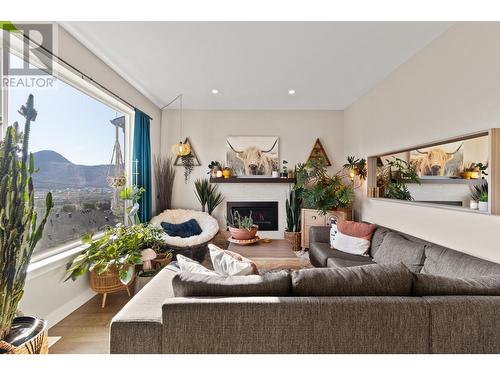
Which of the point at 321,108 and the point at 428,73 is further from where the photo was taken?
the point at 321,108

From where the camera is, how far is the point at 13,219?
140 centimetres

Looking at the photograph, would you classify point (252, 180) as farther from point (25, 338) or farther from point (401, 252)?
point (25, 338)

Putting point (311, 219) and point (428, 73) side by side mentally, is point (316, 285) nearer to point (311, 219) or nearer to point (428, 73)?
point (428, 73)

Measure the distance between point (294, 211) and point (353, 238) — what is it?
Answer: 5.50 ft

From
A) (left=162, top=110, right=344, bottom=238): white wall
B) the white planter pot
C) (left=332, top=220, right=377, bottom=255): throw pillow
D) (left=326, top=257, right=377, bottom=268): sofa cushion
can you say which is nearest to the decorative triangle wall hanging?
(left=162, top=110, right=344, bottom=238): white wall

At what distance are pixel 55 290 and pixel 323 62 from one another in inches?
149

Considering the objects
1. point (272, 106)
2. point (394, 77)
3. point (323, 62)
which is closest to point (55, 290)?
point (323, 62)

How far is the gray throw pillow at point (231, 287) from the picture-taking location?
1.25 m

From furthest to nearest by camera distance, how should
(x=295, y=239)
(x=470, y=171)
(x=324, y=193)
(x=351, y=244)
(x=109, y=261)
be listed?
(x=295, y=239)
(x=324, y=193)
(x=351, y=244)
(x=109, y=261)
(x=470, y=171)

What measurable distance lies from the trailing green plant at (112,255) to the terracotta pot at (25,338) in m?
0.78

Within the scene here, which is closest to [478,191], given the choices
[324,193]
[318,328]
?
[318,328]

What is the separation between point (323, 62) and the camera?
2.83 meters

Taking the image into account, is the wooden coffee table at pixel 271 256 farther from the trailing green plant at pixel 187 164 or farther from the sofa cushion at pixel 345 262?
the trailing green plant at pixel 187 164

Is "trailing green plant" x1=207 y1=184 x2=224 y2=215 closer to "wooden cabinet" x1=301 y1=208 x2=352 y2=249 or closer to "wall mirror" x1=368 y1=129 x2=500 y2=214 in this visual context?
"wooden cabinet" x1=301 y1=208 x2=352 y2=249
